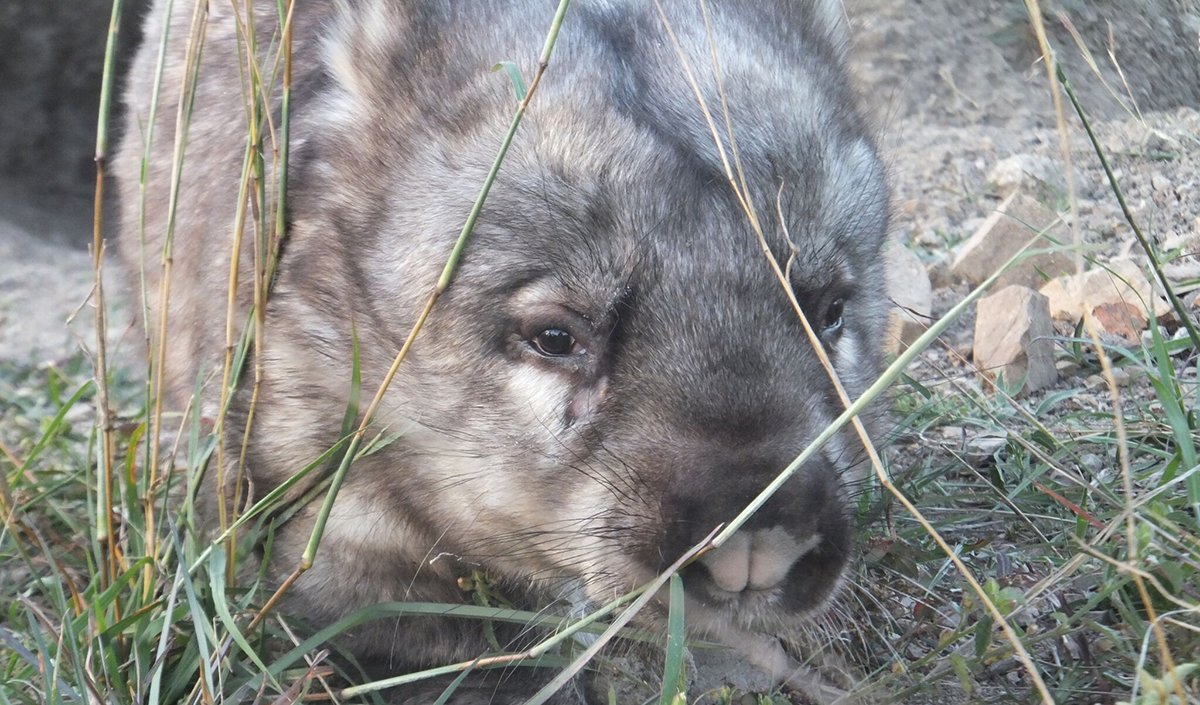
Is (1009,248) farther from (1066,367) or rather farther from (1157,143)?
(1066,367)

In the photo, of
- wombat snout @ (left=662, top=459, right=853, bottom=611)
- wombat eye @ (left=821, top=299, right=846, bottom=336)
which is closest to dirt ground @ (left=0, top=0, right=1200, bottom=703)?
wombat eye @ (left=821, top=299, right=846, bottom=336)

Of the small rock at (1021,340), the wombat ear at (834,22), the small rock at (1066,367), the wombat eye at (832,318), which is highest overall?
the wombat ear at (834,22)

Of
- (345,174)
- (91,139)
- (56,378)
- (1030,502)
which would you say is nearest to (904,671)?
(1030,502)

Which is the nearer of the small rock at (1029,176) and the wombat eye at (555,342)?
the wombat eye at (555,342)

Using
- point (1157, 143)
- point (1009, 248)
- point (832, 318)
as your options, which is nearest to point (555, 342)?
point (832, 318)

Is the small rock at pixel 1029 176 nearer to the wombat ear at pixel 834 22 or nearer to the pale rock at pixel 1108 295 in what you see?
the pale rock at pixel 1108 295

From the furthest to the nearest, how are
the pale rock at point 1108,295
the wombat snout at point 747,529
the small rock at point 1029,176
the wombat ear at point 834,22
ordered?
the small rock at point 1029,176
the pale rock at point 1108,295
the wombat ear at point 834,22
the wombat snout at point 747,529

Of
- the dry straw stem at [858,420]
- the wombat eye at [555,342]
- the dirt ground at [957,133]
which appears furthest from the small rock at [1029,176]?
the wombat eye at [555,342]
